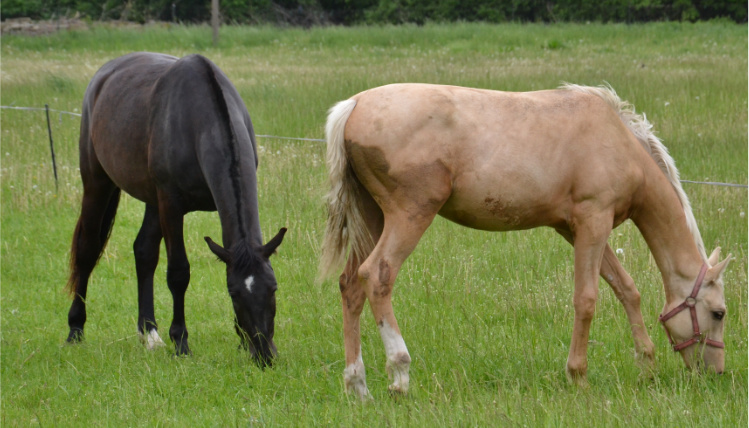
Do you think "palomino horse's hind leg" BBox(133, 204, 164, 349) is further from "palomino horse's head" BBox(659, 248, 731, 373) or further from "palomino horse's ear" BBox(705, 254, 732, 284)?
"palomino horse's ear" BBox(705, 254, 732, 284)

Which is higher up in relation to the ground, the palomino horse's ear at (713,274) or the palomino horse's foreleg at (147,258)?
the palomino horse's ear at (713,274)

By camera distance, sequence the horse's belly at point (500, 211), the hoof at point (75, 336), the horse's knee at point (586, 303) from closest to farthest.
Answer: the horse's belly at point (500, 211) → the horse's knee at point (586, 303) → the hoof at point (75, 336)

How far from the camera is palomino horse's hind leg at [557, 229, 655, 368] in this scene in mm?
4480

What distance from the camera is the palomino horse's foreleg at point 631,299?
446 centimetres

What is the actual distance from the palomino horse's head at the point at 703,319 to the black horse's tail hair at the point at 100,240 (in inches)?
162

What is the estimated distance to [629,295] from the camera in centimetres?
464

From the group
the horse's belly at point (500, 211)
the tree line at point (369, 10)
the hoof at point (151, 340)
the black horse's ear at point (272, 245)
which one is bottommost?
the tree line at point (369, 10)

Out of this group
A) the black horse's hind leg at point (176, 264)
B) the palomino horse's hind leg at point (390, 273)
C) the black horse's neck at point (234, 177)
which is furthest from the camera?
the black horse's hind leg at point (176, 264)

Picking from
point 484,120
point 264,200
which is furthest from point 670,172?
point 264,200

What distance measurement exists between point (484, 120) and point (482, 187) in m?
Answer: 0.34

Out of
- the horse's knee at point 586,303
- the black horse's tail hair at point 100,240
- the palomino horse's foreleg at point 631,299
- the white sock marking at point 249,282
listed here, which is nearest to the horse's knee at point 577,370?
the horse's knee at point 586,303

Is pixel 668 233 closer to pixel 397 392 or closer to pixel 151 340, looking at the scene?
pixel 397 392

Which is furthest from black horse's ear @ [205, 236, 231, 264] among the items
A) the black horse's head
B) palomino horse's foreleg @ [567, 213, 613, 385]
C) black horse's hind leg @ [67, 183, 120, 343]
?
black horse's hind leg @ [67, 183, 120, 343]

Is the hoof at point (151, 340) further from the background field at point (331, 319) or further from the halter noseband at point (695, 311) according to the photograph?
the halter noseband at point (695, 311)
